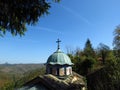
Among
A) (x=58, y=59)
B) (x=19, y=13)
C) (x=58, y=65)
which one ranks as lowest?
(x=58, y=65)

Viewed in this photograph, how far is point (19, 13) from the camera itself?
451 inches

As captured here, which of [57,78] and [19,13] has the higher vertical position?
[19,13]

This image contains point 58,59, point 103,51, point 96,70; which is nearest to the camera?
point 58,59

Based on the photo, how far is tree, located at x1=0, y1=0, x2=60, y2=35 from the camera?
10952mm

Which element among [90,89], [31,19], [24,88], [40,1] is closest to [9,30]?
[31,19]

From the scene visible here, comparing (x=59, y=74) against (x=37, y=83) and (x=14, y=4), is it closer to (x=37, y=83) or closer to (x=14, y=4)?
(x=37, y=83)

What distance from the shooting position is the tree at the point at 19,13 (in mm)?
10952

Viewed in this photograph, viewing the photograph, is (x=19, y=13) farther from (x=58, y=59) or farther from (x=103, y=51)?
(x=103, y=51)

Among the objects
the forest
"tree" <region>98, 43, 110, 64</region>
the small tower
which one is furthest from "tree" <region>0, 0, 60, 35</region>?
"tree" <region>98, 43, 110, 64</region>

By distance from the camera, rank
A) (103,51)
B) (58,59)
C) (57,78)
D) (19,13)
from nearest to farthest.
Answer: (19,13) < (57,78) < (58,59) < (103,51)

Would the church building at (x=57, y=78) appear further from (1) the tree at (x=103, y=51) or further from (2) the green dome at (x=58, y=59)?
(1) the tree at (x=103, y=51)

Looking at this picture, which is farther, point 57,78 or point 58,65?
point 58,65

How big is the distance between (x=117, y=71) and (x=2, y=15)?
15.5 meters

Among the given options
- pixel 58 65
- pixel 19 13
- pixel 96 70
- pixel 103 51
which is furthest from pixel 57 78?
pixel 103 51
